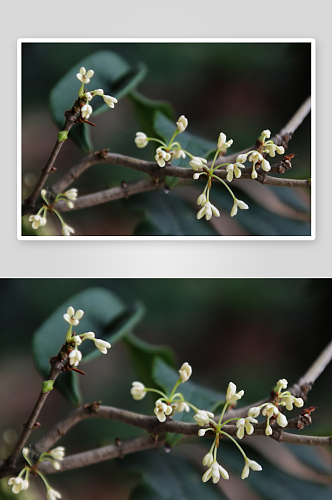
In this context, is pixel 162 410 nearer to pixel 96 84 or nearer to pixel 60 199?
pixel 60 199

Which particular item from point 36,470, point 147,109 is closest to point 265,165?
point 147,109

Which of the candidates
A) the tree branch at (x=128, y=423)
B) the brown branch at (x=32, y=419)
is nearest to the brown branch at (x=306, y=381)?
the tree branch at (x=128, y=423)

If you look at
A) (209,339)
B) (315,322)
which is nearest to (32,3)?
(209,339)

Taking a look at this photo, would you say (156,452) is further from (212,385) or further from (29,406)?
(29,406)

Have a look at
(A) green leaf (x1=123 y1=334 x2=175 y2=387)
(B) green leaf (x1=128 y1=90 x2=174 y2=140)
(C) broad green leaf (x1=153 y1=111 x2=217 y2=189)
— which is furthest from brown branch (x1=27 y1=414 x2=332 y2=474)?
(B) green leaf (x1=128 y1=90 x2=174 y2=140)

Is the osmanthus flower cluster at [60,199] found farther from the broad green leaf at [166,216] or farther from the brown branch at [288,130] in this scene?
the brown branch at [288,130]

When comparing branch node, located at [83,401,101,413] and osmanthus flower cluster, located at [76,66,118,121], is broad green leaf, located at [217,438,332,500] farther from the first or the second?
osmanthus flower cluster, located at [76,66,118,121]
